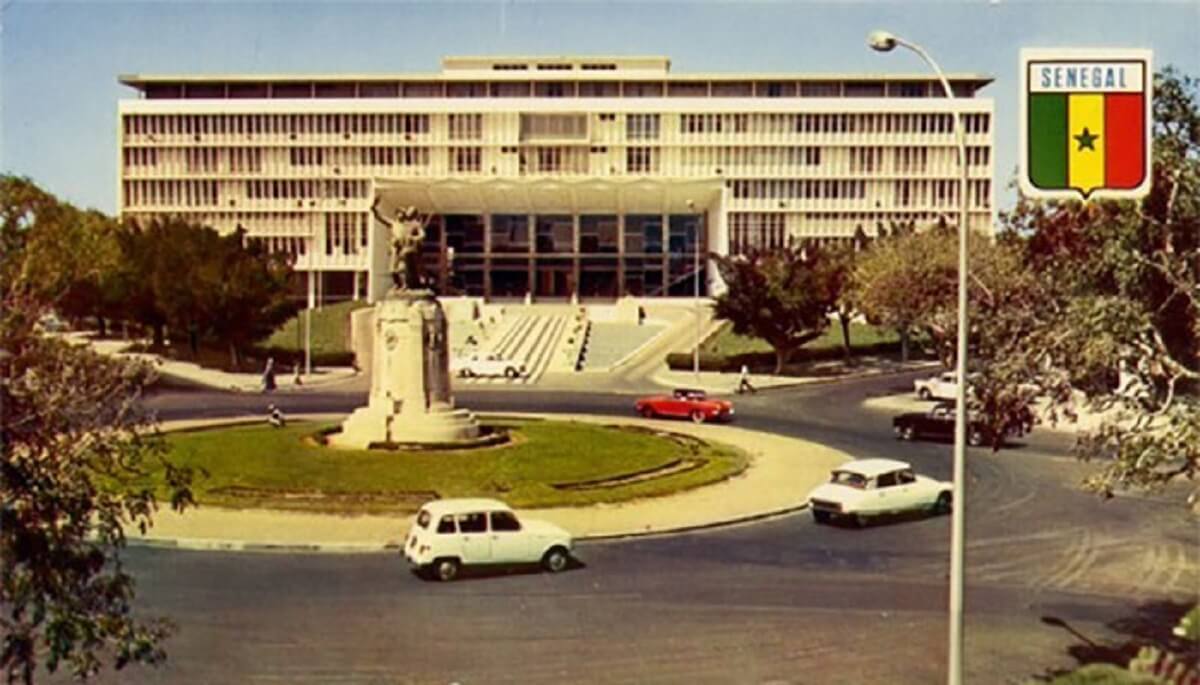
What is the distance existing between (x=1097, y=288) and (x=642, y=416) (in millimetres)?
6404

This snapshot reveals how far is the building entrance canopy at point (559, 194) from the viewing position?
21.2m

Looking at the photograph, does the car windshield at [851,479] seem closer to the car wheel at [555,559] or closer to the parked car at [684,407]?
the parked car at [684,407]

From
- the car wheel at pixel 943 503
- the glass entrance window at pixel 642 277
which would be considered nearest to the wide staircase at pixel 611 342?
the glass entrance window at pixel 642 277

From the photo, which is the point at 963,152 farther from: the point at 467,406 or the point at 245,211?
the point at 245,211

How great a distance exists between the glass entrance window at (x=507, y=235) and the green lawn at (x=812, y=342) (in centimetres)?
535

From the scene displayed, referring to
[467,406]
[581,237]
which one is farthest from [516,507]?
[581,237]

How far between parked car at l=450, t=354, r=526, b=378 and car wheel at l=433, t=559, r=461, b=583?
4.33 meters

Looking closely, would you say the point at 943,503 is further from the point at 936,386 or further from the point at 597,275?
the point at 597,275

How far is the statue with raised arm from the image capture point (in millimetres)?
16391

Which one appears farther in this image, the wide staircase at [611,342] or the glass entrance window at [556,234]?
the glass entrance window at [556,234]

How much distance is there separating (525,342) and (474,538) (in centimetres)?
470

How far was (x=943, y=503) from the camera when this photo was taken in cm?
1460

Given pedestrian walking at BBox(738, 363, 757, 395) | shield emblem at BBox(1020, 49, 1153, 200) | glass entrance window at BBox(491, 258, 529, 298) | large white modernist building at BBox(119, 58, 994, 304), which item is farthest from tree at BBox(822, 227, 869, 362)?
shield emblem at BBox(1020, 49, 1153, 200)

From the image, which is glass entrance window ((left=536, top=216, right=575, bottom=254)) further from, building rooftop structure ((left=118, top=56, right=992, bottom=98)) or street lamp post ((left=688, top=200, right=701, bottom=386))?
building rooftop structure ((left=118, top=56, right=992, bottom=98))
